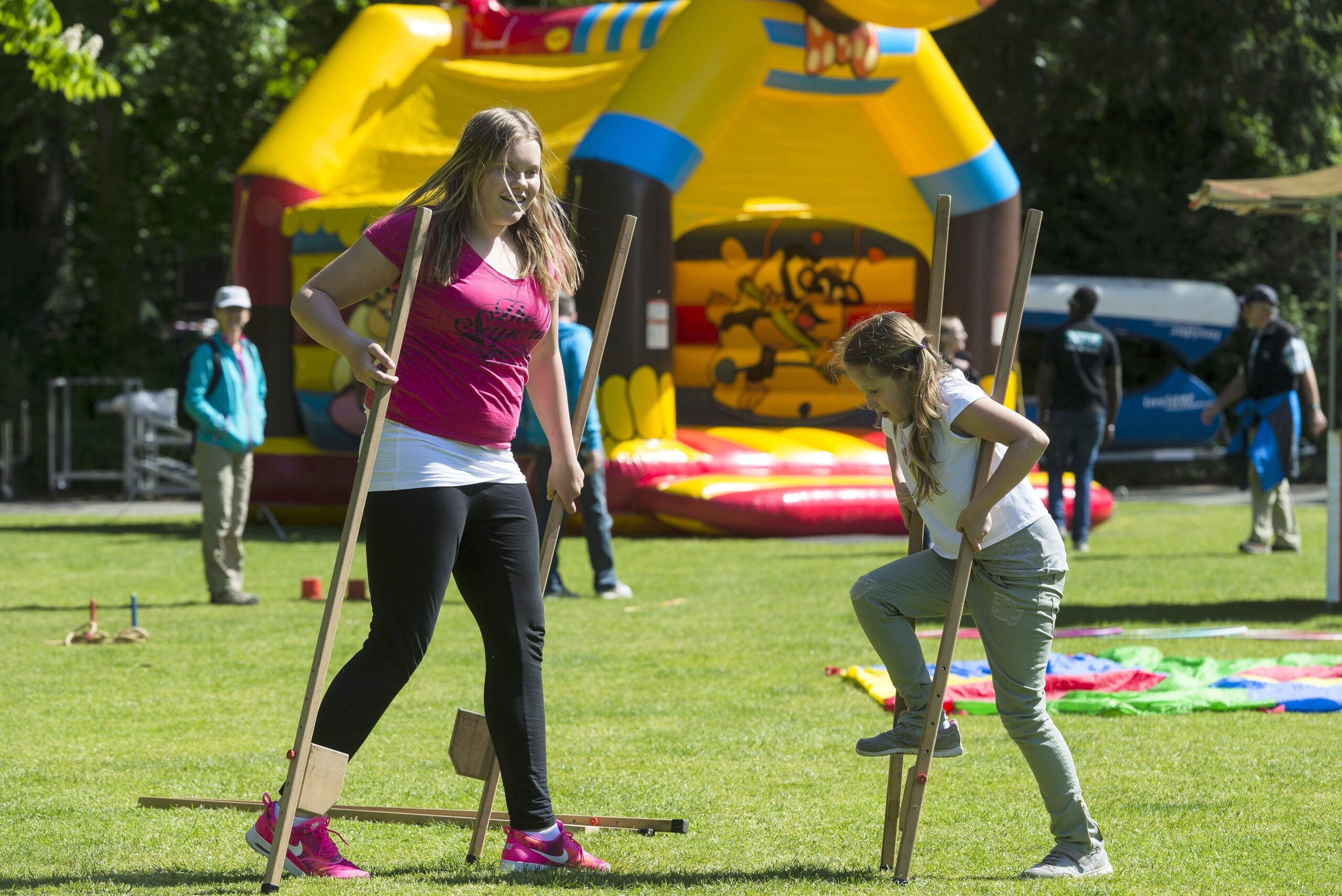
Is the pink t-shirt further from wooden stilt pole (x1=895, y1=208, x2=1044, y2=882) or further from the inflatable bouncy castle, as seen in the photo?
the inflatable bouncy castle

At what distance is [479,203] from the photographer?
13.1 ft

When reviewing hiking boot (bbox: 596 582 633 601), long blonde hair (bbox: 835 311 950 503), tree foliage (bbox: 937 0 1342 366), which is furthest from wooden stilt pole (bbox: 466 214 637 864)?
tree foliage (bbox: 937 0 1342 366)

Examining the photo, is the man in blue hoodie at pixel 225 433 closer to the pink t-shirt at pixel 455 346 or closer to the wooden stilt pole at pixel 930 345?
the pink t-shirt at pixel 455 346

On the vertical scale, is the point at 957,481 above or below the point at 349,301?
below

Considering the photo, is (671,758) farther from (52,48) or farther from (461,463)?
(52,48)

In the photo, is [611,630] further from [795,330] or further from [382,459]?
[795,330]

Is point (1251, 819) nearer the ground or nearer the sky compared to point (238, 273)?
nearer the sky

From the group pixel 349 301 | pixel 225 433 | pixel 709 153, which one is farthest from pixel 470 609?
pixel 709 153

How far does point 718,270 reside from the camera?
17.1 meters

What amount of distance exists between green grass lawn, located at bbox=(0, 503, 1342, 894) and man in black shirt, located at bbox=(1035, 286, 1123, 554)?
2488 millimetres

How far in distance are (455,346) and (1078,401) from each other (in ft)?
30.3

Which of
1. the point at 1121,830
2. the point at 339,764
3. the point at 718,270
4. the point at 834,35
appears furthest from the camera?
the point at 718,270

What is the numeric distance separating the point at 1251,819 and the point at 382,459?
2.55 meters

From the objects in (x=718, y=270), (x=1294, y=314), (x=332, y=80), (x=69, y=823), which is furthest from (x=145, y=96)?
(x=69, y=823)
